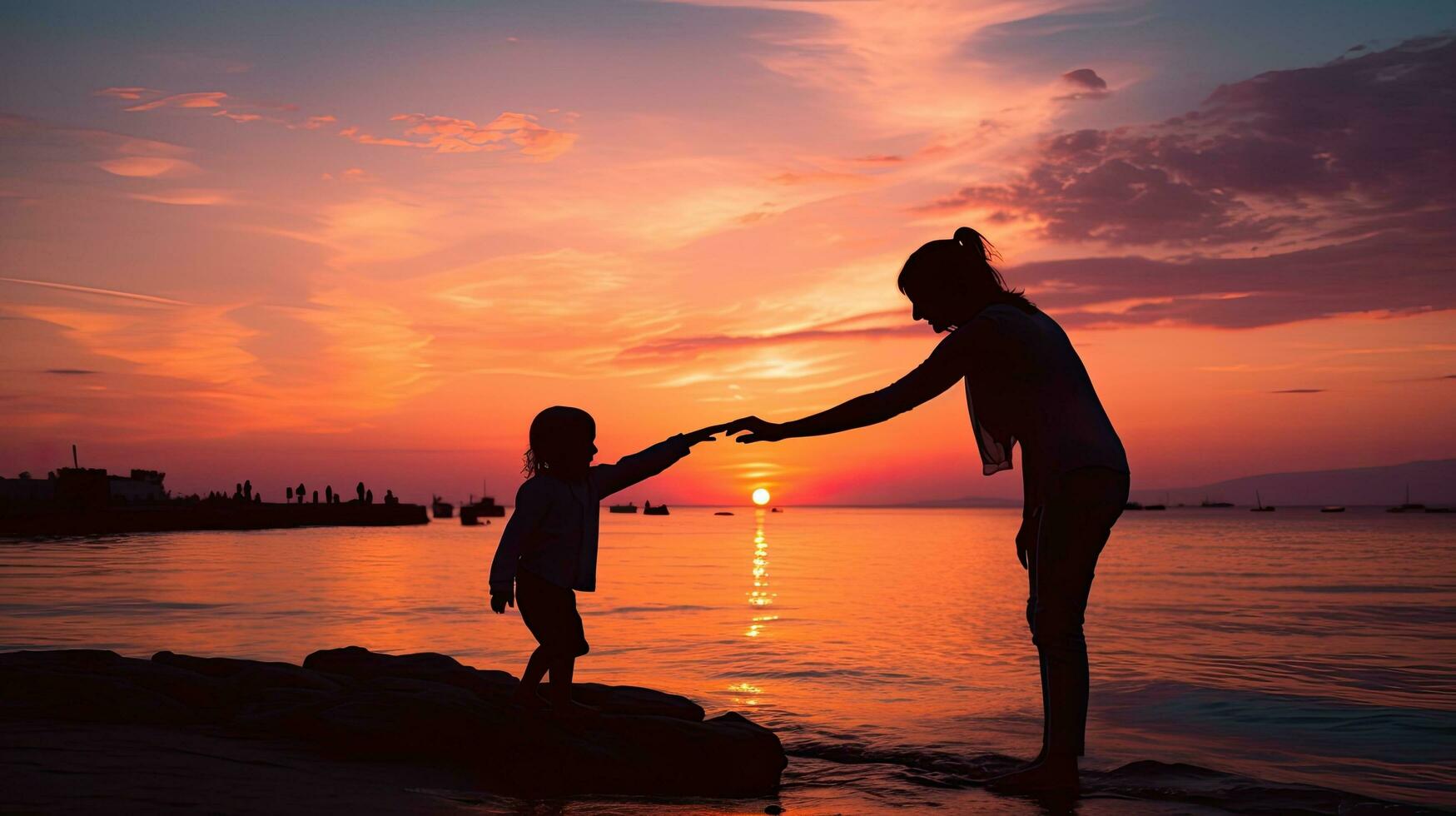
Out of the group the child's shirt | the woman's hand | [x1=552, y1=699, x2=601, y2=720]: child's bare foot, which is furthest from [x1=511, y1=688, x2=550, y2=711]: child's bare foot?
the woman's hand

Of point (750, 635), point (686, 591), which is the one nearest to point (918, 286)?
point (750, 635)

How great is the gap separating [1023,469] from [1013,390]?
0.45 meters

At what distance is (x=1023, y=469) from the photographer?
201 inches

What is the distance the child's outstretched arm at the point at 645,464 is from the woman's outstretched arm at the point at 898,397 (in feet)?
2.52

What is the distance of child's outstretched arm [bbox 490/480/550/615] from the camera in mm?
5797

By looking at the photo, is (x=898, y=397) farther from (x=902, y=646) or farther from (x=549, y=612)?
(x=902, y=646)

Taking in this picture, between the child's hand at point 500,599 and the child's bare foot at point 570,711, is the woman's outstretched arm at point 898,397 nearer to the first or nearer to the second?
the child's hand at point 500,599

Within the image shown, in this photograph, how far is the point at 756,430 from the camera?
521 centimetres

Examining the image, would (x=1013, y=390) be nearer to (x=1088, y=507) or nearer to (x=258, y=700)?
(x=1088, y=507)

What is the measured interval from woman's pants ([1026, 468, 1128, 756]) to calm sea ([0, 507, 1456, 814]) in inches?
26.4

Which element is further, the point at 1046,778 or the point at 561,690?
the point at 561,690

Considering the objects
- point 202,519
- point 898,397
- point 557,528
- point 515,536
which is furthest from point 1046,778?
point 202,519

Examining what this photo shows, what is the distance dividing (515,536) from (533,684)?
3.29ft

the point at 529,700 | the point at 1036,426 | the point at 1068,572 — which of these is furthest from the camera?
the point at 529,700
